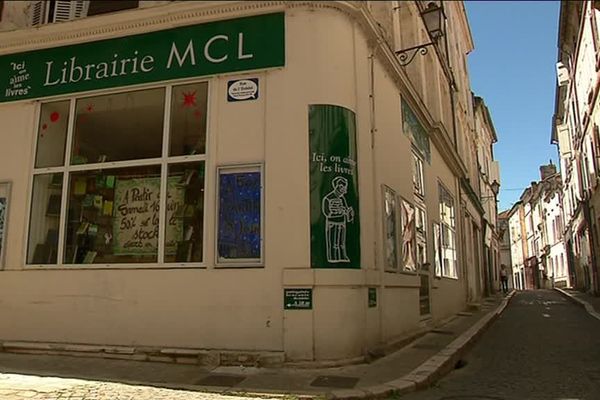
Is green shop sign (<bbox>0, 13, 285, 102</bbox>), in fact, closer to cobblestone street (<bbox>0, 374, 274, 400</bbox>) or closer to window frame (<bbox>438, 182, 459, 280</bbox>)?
cobblestone street (<bbox>0, 374, 274, 400</bbox>)

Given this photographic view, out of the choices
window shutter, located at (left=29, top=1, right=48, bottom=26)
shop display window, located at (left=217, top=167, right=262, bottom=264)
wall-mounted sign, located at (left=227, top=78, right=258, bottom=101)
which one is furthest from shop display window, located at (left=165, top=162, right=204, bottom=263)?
window shutter, located at (left=29, top=1, right=48, bottom=26)

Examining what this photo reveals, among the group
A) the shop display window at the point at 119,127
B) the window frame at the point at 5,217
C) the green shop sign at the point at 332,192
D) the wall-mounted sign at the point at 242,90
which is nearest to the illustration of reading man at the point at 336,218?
the green shop sign at the point at 332,192

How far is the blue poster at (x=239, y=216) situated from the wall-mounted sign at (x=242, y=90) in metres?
1.07

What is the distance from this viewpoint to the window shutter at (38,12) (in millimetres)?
9117

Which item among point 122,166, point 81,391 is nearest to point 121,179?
point 122,166

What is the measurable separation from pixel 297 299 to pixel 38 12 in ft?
23.0

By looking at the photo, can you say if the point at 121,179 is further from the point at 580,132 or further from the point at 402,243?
the point at 580,132

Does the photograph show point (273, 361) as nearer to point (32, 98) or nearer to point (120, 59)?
point (120, 59)

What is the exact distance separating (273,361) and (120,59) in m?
4.92

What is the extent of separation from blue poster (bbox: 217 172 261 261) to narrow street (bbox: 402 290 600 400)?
107 inches

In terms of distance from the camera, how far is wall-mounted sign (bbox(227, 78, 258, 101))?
282 inches

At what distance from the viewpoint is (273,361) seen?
6.29 meters

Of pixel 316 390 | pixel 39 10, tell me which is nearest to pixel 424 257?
pixel 316 390

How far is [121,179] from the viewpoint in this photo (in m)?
7.71
